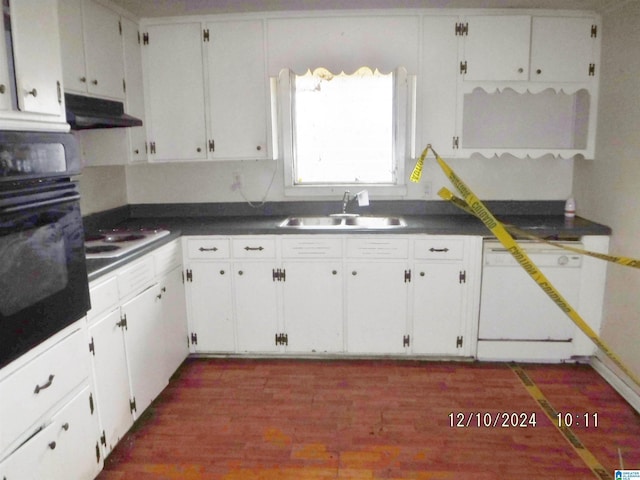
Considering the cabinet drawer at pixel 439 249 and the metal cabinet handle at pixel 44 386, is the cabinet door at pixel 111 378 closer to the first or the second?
the metal cabinet handle at pixel 44 386

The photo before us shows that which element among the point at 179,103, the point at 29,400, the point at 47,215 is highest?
the point at 179,103

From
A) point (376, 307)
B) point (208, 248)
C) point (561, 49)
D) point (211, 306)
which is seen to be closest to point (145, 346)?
point (211, 306)

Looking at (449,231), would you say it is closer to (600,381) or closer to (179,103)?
(600,381)

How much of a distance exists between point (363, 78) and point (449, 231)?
1.19 m

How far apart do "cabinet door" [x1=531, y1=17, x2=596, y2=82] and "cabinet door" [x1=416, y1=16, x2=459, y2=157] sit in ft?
1.64

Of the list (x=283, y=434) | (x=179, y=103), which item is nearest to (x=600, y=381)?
(x=283, y=434)

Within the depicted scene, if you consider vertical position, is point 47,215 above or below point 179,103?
below

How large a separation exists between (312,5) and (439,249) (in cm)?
168

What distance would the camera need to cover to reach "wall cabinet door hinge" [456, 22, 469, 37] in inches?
121

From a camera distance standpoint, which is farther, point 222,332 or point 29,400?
point 222,332

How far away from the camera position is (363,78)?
331 centimetres

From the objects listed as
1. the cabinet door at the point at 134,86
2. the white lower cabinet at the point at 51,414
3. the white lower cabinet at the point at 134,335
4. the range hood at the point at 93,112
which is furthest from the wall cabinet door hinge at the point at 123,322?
the cabinet door at the point at 134,86

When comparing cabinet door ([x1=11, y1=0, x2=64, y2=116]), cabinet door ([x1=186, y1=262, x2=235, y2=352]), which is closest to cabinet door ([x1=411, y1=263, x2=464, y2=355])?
cabinet door ([x1=186, y1=262, x2=235, y2=352])

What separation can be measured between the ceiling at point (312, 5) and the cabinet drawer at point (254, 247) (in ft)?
4.65
